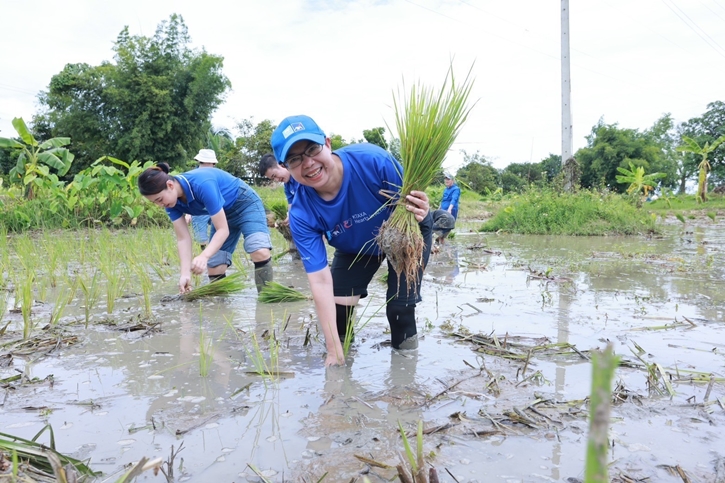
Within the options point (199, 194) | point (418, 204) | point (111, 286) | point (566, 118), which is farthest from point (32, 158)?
point (566, 118)

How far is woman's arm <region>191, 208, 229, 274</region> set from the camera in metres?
3.46

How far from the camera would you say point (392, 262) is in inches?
105

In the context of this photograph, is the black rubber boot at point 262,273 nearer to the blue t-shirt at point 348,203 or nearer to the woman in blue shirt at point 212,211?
the woman in blue shirt at point 212,211

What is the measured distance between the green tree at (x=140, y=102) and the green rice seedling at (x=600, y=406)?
84.2 feet

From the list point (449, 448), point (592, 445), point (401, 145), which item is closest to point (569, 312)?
point (401, 145)

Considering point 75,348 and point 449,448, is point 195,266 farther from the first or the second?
point 449,448

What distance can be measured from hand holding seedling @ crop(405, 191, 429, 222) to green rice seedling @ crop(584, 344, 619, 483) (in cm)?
220

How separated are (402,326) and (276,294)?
1.71 m

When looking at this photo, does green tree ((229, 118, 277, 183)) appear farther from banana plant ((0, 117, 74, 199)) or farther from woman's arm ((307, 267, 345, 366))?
woman's arm ((307, 267, 345, 366))

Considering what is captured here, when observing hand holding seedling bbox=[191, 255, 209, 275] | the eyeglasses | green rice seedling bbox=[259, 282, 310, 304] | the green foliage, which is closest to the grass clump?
the green foliage

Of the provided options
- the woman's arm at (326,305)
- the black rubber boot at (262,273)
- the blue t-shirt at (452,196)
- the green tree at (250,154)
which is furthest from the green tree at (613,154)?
the woman's arm at (326,305)

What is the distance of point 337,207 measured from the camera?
260cm

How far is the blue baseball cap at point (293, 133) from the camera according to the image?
2.27 m

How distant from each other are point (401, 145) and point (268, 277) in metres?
2.38
